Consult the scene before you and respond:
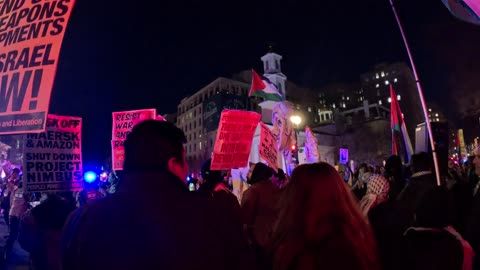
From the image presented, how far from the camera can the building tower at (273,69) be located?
209 ft

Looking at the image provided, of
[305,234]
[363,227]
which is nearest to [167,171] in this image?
[305,234]

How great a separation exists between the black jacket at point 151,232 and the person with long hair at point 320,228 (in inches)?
26.6

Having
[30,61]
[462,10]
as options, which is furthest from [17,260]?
[462,10]

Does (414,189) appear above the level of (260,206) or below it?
above

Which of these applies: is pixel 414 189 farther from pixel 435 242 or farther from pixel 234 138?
pixel 234 138

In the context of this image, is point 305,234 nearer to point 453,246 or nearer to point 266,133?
point 453,246

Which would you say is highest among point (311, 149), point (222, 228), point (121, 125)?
point (121, 125)

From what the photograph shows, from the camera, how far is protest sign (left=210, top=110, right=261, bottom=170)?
10.7 m

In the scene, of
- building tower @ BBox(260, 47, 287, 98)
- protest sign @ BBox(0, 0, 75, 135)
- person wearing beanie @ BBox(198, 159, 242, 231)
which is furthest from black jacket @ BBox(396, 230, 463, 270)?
building tower @ BBox(260, 47, 287, 98)

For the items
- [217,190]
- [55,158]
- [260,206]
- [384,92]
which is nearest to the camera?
[260,206]

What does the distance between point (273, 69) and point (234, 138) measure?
179ft

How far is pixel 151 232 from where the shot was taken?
1.87 m

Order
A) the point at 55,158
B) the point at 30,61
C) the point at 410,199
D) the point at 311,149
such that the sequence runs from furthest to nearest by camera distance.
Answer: the point at 311,149
the point at 55,158
the point at 410,199
the point at 30,61

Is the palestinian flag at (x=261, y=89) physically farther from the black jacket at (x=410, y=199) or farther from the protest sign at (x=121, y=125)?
the black jacket at (x=410, y=199)
